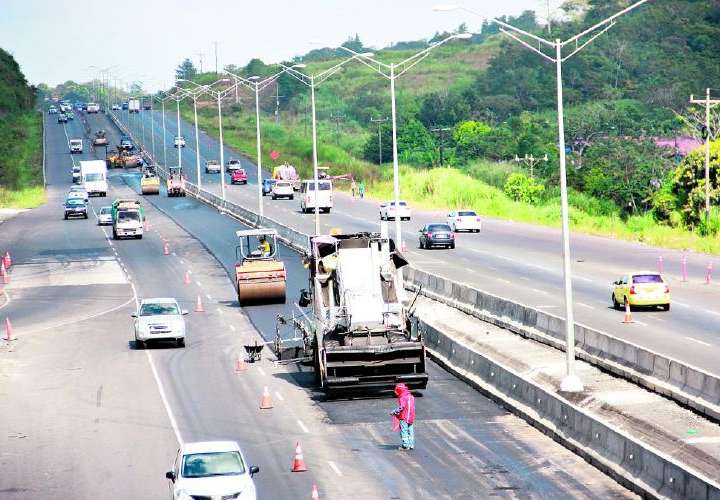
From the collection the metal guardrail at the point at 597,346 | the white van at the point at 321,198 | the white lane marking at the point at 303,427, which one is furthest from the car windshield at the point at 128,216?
the white lane marking at the point at 303,427

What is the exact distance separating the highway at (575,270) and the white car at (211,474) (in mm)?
17094

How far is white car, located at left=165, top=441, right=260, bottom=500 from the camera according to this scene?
71.5ft

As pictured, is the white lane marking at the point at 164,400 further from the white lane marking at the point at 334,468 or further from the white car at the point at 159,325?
the white lane marking at the point at 334,468

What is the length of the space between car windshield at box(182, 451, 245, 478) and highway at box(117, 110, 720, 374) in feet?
56.0

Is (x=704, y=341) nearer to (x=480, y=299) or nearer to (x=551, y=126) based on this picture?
(x=480, y=299)

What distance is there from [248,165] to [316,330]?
12356 centimetres

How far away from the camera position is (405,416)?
28.4 meters

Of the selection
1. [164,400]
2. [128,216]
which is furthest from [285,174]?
[164,400]

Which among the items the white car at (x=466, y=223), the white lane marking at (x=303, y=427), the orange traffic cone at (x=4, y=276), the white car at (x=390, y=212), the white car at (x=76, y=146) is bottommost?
the white lane marking at (x=303, y=427)

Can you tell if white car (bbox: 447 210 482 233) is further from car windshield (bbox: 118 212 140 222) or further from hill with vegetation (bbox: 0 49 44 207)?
hill with vegetation (bbox: 0 49 44 207)

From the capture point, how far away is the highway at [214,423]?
2594 cm

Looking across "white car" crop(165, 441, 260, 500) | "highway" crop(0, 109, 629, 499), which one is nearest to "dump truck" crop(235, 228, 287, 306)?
"highway" crop(0, 109, 629, 499)

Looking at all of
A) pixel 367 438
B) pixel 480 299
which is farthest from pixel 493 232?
pixel 367 438

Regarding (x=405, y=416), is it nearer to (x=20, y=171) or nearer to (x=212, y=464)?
(x=212, y=464)
